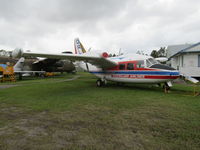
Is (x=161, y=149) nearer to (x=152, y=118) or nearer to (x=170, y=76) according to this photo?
(x=152, y=118)

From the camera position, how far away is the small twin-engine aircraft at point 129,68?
26.1 ft

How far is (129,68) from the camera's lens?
9672mm

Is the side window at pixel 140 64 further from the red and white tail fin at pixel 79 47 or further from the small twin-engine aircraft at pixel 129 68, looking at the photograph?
the red and white tail fin at pixel 79 47

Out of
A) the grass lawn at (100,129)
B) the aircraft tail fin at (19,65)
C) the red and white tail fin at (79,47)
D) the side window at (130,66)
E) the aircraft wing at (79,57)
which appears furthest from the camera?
the aircraft tail fin at (19,65)

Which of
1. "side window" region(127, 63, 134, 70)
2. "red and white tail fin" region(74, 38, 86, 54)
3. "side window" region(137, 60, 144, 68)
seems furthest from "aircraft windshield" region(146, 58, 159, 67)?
"red and white tail fin" region(74, 38, 86, 54)

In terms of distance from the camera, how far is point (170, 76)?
310 inches

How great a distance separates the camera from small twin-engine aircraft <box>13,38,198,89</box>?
794cm

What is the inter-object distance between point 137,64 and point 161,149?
7.28 metres

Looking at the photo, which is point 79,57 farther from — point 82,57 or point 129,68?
point 129,68

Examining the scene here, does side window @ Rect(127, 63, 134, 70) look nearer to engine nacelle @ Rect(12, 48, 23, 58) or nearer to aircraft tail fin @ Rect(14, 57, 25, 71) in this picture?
engine nacelle @ Rect(12, 48, 23, 58)

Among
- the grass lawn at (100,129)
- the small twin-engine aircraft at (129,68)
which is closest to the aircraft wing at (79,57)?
the small twin-engine aircraft at (129,68)

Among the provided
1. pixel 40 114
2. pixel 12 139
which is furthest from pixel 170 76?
pixel 12 139

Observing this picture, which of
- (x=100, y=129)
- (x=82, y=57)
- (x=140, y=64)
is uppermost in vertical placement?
(x=82, y=57)

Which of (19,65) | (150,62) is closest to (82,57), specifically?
(150,62)
